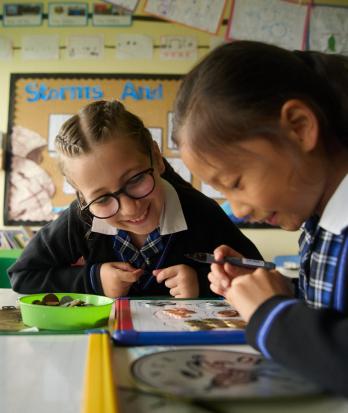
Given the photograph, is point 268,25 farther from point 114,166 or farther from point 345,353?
point 345,353

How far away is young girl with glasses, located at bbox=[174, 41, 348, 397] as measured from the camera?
1.58 feet

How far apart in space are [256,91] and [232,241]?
624 mm

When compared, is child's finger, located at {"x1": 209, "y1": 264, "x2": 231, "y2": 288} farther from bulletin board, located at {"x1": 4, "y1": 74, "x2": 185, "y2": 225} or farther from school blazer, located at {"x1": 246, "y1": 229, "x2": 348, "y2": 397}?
bulletin board, located at {"x1": 4, "y1": 74, "x2": 185, "y2": 225}

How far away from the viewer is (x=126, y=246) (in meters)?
1.03

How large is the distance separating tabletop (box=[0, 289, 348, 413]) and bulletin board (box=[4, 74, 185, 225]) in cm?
186

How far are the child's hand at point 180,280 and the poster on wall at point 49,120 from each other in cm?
145

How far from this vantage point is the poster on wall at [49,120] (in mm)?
2312

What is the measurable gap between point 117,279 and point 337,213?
1.63 ft

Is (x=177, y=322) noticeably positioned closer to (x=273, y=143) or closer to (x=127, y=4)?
(x=273, y=143)

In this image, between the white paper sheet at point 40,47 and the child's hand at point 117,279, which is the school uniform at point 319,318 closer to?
the child's hand at point 117,279

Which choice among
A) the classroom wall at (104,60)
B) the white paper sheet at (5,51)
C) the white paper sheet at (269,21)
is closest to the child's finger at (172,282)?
the classroom wall at (104,60)

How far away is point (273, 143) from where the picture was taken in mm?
484

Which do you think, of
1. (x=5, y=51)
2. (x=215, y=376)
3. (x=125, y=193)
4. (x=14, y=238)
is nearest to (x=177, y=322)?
(x=215, y=376)

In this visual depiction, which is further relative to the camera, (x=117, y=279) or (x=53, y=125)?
(x=53, y=125)
